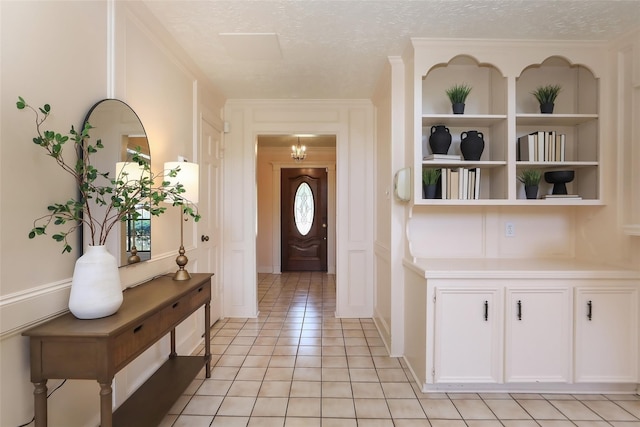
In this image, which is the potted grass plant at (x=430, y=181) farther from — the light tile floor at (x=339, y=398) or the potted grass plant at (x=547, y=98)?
the light tile floor at (x=339, y=398)

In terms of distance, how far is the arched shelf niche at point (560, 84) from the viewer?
272 cm

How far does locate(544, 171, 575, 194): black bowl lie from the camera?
2545 millimetres

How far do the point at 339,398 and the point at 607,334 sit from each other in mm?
1871

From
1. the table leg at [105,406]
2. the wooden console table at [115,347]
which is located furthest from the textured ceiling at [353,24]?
the table leg at [105,406]

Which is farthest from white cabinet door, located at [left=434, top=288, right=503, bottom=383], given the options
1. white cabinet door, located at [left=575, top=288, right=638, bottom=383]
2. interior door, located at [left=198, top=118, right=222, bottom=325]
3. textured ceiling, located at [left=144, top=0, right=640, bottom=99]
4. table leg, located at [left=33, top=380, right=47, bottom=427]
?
interior door, located at [left=198, top=118, right=222, bottom=325]

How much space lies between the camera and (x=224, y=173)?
12.8 feet

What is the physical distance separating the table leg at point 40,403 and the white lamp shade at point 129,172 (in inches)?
37.5

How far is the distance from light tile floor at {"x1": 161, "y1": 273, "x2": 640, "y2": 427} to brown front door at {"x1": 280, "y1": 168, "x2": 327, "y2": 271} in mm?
3563

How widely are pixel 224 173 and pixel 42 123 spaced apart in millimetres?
2516

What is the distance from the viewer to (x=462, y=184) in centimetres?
252

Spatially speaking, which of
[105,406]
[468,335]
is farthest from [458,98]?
[105,406]

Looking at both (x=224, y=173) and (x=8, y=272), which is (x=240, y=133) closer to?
(x=224, y=173)

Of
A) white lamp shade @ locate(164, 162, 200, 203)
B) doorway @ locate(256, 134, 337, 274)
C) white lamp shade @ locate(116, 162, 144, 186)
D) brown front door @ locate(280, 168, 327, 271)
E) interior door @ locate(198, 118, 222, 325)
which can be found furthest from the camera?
brown front door @ locate(280, 168, 327, 271)

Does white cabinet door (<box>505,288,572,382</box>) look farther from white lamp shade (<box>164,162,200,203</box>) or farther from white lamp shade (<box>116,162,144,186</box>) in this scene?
white lamp shade (<box>116,162,144,186</box>)
